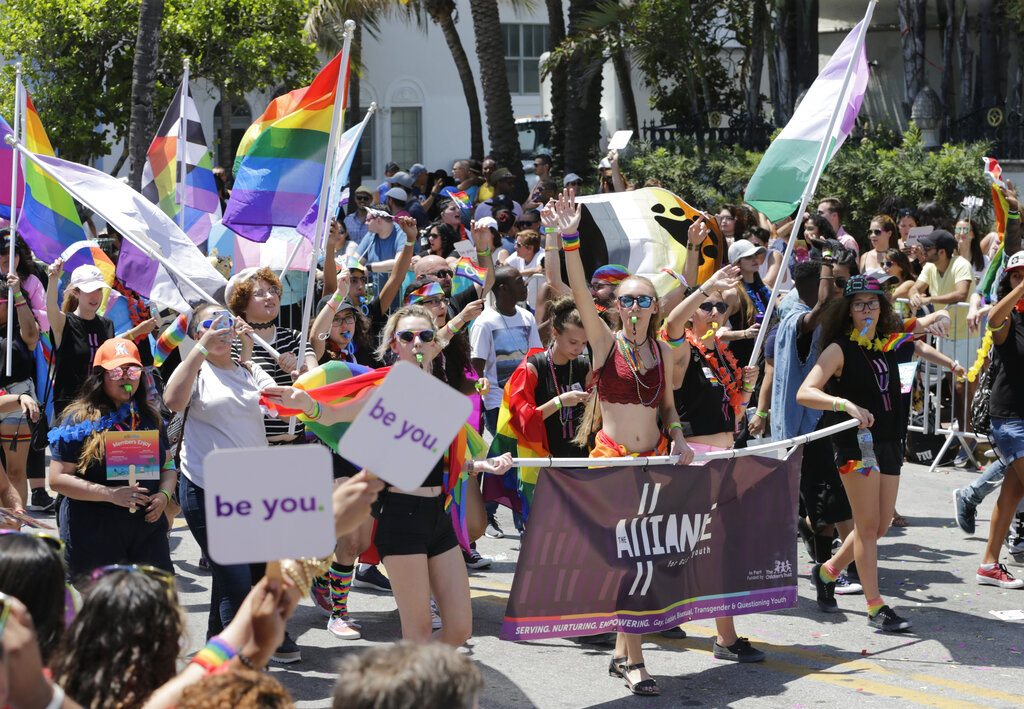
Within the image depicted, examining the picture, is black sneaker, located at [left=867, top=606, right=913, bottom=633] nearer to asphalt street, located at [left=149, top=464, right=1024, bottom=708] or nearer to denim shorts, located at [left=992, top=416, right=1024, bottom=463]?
asphalt street, located at [left=149, top=464, right=1024, bottom=708]

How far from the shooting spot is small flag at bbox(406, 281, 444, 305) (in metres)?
8.18

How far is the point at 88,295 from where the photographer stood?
8.57 meters

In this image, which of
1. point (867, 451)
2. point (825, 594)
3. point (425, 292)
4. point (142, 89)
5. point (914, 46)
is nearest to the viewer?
point (867, 451)

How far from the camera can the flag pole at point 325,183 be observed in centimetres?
604

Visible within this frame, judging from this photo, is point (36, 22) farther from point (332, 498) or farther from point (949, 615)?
point (332, 498)

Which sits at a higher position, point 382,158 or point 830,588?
point 382,158

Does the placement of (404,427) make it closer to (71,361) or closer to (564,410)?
(564,410)

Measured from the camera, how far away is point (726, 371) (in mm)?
8039

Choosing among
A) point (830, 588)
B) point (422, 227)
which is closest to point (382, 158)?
point (422, 227)

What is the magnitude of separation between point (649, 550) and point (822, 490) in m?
2.17

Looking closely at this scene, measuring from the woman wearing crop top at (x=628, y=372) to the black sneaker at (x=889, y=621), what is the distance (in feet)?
5.45

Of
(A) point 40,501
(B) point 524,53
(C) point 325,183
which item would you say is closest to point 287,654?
(C) point 325,183

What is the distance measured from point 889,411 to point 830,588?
1.12 meters

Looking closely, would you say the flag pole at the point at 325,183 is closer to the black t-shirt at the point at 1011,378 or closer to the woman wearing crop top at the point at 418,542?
the woman wearing crop top at the point at 418,542
